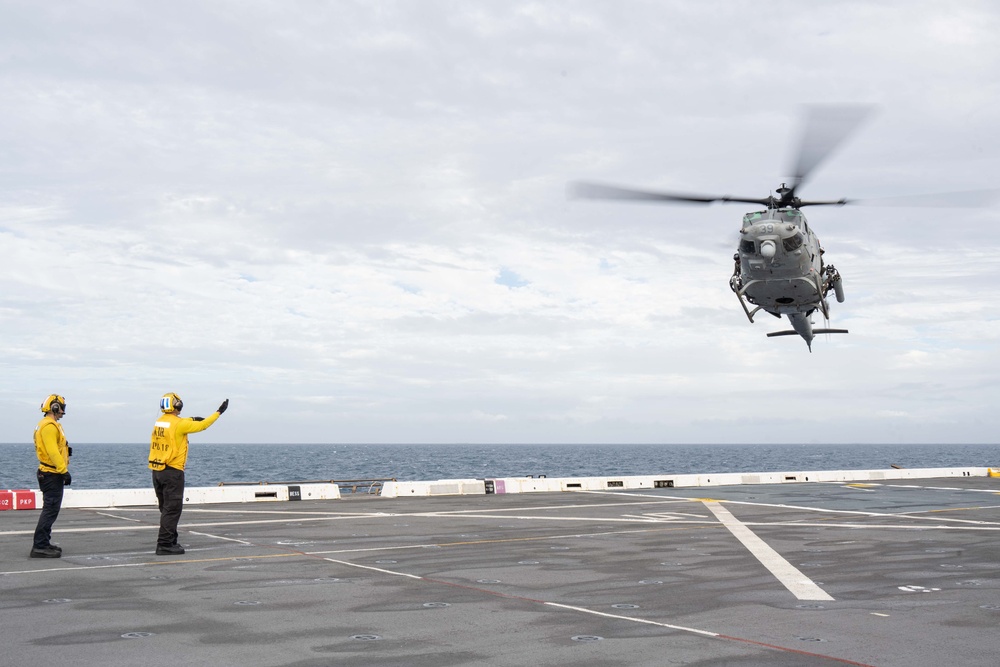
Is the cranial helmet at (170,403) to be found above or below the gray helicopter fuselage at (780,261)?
below

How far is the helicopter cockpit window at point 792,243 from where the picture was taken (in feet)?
80.7

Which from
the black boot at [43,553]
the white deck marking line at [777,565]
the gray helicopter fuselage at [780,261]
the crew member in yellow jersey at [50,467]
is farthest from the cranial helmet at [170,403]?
the gray helicopter fuselage at [780,261]

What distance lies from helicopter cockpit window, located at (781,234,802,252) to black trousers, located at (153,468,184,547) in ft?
55.1

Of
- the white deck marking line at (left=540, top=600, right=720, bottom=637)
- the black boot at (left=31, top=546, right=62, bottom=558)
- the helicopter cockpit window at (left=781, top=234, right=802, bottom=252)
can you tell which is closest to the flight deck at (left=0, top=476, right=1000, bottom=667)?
the white deck marking line at (left=540, top=600, right=720, bottom=637)

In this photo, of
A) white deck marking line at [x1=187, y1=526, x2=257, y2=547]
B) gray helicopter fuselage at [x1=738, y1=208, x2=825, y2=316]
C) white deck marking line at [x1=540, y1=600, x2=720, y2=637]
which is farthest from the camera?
gray helicopter fuselage at [x1=738, y1=208, x2=825, y2=316]

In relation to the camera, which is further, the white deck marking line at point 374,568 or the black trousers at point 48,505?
the black trousers at point 48,505

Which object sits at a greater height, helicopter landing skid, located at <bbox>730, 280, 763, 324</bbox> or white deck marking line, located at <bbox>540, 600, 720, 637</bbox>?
helicopter landing skid, located at <bbox>730, 280, 763, 324</bbox>

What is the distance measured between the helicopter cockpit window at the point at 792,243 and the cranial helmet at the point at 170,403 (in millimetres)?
16329

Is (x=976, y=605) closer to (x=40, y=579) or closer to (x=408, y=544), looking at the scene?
(x=408, y=544)

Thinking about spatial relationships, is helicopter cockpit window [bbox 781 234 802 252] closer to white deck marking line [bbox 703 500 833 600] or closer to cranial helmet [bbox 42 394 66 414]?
white deck marking line [bbox 703 500 833 600]

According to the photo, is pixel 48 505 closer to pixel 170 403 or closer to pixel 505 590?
pixel 170 403

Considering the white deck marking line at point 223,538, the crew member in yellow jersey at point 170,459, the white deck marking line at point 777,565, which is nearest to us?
the white deck marking line at point 777,565

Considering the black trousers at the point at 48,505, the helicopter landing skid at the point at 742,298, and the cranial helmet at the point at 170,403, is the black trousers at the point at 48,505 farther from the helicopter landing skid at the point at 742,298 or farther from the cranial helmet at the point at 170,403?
the helicopter landing skid at the point at 742,298

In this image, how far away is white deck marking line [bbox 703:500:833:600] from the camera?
11.2 meters
